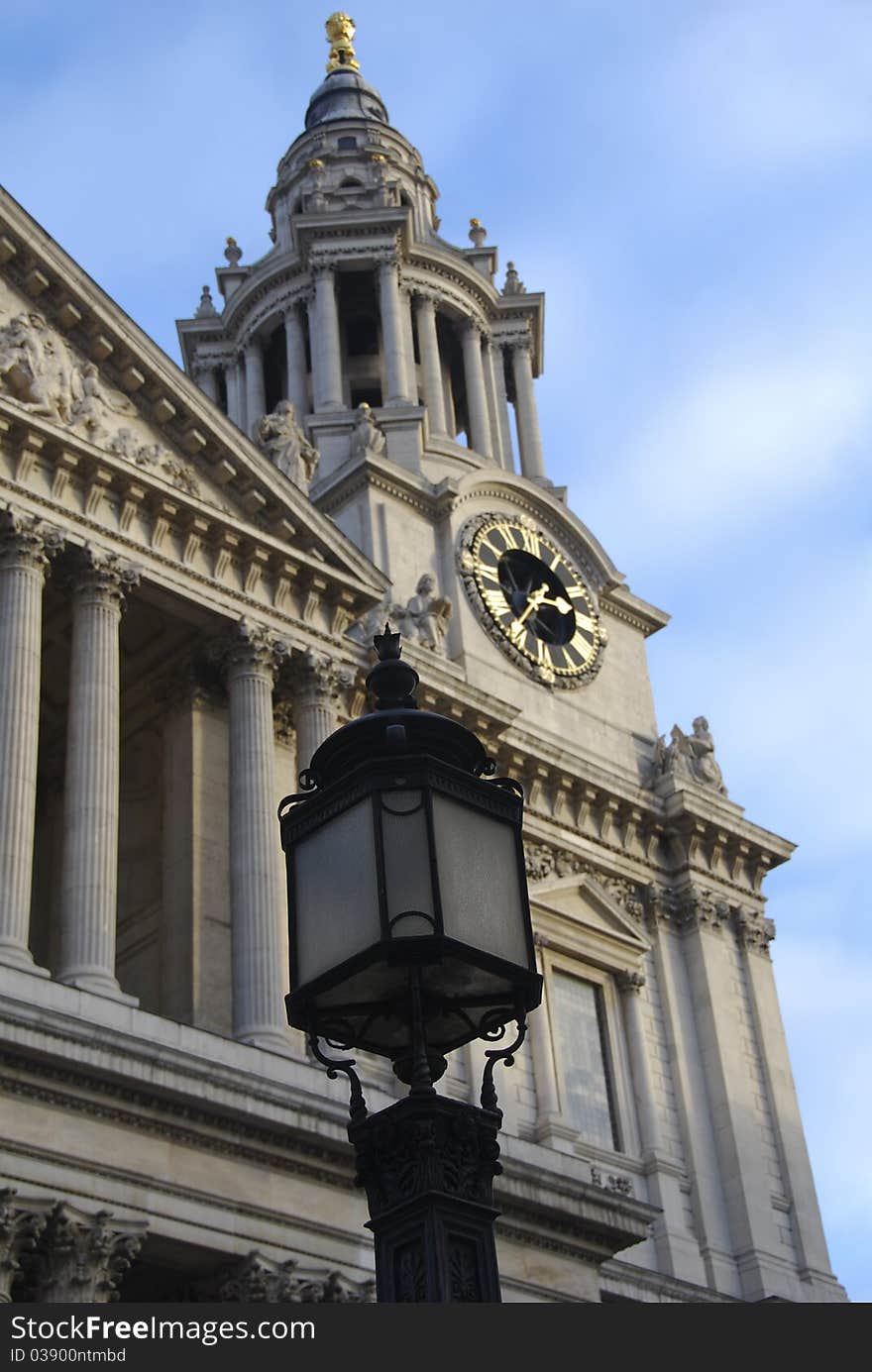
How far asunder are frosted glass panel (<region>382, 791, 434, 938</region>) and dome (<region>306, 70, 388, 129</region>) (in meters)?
50.7

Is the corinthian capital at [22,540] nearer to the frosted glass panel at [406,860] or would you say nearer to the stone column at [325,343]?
the frosted glass panel at [406,860]

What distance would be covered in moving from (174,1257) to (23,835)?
5.36 m

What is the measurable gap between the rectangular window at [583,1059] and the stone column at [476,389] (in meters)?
15.2

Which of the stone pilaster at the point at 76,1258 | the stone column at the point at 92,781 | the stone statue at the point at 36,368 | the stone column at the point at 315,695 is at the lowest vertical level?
the stone pilaster at the point at 76,1258

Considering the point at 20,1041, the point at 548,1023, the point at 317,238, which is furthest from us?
the point at 317,238

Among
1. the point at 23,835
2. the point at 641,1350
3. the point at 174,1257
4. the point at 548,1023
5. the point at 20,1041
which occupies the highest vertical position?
the point at 548,1023

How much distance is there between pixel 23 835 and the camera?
25.4 metres

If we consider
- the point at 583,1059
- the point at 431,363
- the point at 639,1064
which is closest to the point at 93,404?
the point at 583,1059

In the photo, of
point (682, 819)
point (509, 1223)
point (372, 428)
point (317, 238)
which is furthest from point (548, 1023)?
point (317, 238)

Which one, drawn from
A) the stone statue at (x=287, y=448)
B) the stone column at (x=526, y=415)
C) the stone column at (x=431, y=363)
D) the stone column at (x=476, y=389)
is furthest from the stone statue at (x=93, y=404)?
the stone column at (x=526, y=415)

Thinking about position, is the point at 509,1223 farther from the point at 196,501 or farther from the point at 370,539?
the point at 370,539

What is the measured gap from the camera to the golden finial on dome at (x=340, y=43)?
61.0m

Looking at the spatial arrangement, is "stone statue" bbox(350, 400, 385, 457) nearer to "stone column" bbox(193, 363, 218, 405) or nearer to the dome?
"stone column" bbox(193, 363, 218, 405)

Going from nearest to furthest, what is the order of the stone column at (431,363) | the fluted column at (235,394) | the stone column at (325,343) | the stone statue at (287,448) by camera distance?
the stone statue at (287,448) < the stone column at (325,343) < the stone column at (431,363) < the fluted column at (235,394)
